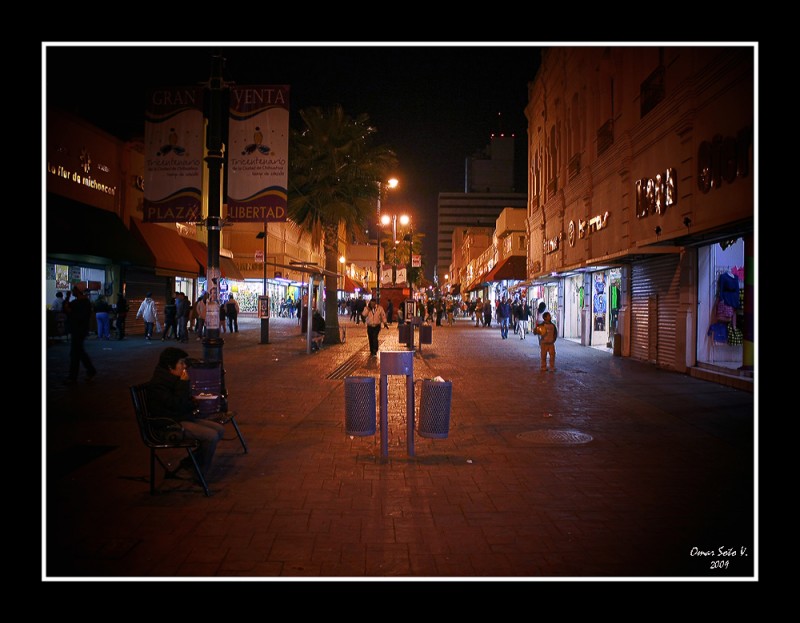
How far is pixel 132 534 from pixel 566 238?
25.2 meters

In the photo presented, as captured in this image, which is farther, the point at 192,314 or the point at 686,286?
the point at 192,314

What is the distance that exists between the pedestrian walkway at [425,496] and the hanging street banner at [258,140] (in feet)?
11.3

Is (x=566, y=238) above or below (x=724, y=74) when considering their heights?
below

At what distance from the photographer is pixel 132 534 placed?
4.91 meters

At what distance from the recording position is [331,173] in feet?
84.1

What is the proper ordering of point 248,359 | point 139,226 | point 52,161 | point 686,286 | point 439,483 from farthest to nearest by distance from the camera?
1. point 139,226
2. point 52,161
3. point 248,359
4. point 686,286
5. point 439,483

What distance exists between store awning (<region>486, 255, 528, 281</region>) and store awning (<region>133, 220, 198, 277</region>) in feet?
64.3

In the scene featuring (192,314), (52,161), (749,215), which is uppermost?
(52,161)

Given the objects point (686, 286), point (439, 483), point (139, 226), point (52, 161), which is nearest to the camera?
point (439, 483)

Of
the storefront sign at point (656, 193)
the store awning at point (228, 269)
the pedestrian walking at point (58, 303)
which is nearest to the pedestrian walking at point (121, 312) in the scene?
the pedestrian walking at point (58, 303)

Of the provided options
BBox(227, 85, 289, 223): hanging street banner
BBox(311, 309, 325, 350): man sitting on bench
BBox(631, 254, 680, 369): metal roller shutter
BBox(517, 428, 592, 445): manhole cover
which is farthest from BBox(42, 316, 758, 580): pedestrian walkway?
BBox(311, 309, 325, 350): man sitting on bench

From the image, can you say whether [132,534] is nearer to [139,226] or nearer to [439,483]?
[439,483]

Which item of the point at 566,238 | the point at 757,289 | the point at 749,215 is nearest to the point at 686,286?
the point at 749,215

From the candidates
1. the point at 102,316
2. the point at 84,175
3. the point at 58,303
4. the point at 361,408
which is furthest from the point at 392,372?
the point at 84,175
